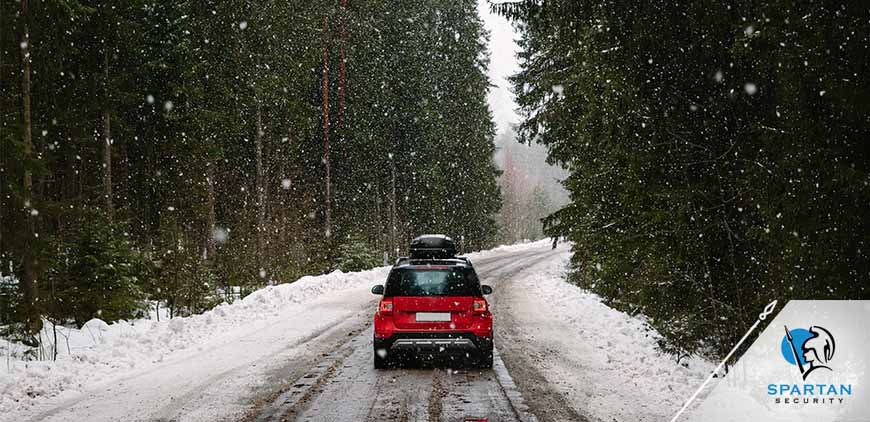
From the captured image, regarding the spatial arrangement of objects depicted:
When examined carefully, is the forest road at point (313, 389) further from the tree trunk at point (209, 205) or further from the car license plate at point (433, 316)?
the tree trunk at point (209, 205)

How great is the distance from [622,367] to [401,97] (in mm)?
31674

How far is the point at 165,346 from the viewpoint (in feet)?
39.9

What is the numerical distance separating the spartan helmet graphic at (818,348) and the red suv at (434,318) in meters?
4.49

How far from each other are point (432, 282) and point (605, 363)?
3.10 meters

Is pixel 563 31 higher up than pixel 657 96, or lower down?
higher up

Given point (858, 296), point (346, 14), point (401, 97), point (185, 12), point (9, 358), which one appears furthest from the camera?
point (401, 97)

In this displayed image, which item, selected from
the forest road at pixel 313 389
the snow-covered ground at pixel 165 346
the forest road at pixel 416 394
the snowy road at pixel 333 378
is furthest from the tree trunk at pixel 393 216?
the forest road at pixel 416 394

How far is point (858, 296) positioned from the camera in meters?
5.80

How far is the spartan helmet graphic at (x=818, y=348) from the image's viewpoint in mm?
6707

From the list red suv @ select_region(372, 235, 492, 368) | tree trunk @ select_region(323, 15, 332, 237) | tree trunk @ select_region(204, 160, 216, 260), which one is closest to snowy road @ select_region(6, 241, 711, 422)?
red suv @ select_region(372, 235, 492, 368)

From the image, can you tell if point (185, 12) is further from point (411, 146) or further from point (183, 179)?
point (411, 146)

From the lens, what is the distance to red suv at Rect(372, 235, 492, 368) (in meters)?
10.2

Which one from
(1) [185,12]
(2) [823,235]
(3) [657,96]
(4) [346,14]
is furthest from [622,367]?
(4) [346,14]

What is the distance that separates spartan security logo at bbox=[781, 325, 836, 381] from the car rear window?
15.1 ft
